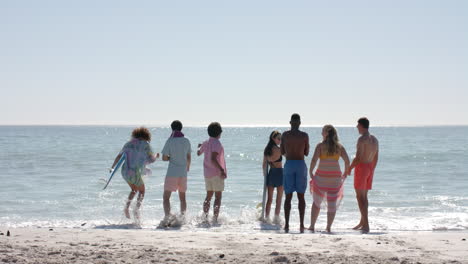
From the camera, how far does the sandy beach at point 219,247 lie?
21.5 feet

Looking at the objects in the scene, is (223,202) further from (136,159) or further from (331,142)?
(331,142)

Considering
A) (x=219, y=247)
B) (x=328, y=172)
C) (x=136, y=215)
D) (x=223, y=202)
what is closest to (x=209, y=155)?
(x=136, y=215)

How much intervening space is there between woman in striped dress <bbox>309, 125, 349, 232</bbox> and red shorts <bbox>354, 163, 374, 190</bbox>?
0.26 meters

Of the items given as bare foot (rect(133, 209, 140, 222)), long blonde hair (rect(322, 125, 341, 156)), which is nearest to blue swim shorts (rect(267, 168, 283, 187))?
long blonde hair (rect(322, 125, 341, 156))

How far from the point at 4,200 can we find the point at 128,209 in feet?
16.8

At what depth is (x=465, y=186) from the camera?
17.2 metres

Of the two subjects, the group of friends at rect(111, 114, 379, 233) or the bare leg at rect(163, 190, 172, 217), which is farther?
the bare leg at rect(163, 190, 172, 217)

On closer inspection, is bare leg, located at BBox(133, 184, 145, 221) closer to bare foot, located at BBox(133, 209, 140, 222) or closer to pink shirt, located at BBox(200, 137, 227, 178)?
bare foot, located at BBox(133, 209, 140, 222)

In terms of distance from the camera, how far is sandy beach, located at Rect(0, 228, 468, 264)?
21.5ft

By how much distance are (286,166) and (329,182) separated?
697 millimetres

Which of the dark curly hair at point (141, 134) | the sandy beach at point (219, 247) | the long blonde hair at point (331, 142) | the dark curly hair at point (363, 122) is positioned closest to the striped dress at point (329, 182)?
the long blonde hair at point (331, 142)

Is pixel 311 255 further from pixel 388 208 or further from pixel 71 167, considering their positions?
pixel 71 167

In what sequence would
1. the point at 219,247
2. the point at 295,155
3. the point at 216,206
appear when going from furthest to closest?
the point at 216,206 → the point at 295,155 → the point at 219,247

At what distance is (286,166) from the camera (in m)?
9.08
